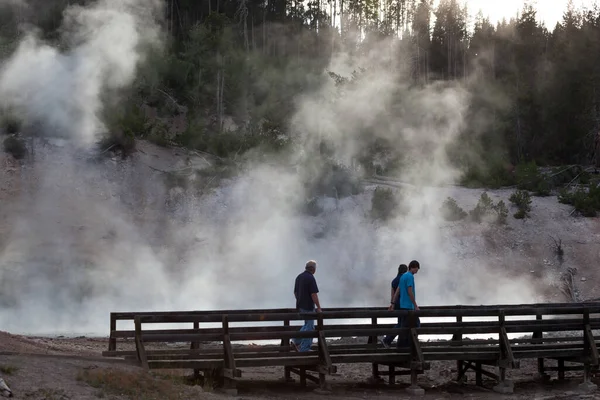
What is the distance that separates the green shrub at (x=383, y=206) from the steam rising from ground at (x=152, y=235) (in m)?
0.43

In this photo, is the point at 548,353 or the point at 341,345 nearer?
the point at 341,345

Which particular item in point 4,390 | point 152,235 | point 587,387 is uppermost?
point 152,235

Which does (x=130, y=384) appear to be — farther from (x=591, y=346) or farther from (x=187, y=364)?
(x=591, y=346)

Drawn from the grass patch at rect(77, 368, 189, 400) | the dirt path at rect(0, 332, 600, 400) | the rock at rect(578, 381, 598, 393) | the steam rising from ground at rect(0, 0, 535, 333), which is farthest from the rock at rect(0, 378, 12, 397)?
the steam rising from ground at rect(0, 0, 535, 333)

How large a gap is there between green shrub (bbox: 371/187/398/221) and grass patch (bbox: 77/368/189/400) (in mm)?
19329

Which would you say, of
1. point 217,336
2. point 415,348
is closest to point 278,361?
point 217,336

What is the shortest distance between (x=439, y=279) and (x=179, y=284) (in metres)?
8.80

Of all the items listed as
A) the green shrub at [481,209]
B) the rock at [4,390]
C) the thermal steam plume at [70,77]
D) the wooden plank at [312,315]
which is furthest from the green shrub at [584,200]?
the rock at [4,390]

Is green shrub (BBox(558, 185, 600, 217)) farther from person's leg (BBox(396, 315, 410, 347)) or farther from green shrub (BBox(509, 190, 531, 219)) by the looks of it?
person's leg (BBox(396, 315, 410, 347))

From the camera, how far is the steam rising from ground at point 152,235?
2338 cm

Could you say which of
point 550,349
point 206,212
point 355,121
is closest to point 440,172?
point 355,121

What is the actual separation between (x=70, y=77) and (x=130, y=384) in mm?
22180

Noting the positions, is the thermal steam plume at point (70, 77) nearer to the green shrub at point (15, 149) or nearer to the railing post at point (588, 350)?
the green shrub at point (15, 149)

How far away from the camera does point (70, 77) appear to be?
2927 centimetres
